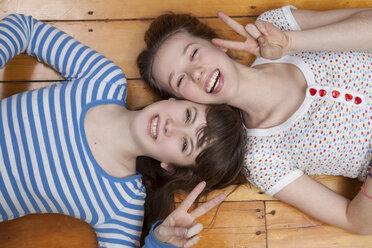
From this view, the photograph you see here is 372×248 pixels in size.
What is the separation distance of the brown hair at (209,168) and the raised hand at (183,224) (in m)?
0.14

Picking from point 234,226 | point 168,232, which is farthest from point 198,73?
point 234,226

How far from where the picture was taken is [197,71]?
1.13 meters

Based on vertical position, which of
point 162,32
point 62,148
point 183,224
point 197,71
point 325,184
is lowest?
point 325,184

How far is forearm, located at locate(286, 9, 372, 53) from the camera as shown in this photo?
4.05 ft

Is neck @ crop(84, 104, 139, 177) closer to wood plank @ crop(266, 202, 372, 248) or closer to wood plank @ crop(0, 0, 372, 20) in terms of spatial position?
wood plank @ crop(0, 0, 372, 20)

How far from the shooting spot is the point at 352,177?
137 cm

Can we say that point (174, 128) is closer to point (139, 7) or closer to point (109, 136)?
point (109, 136)

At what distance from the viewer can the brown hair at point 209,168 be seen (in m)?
1.16

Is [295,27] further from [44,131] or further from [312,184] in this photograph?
[44,131]

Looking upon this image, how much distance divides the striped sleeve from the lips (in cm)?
22

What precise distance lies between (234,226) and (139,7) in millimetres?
921

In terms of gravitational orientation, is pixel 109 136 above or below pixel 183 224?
above

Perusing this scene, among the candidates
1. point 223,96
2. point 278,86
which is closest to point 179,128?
point 223,96

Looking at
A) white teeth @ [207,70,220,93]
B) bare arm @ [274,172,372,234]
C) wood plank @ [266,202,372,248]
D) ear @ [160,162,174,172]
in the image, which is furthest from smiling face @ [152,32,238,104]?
wood plank @ [266,202,372,248]
